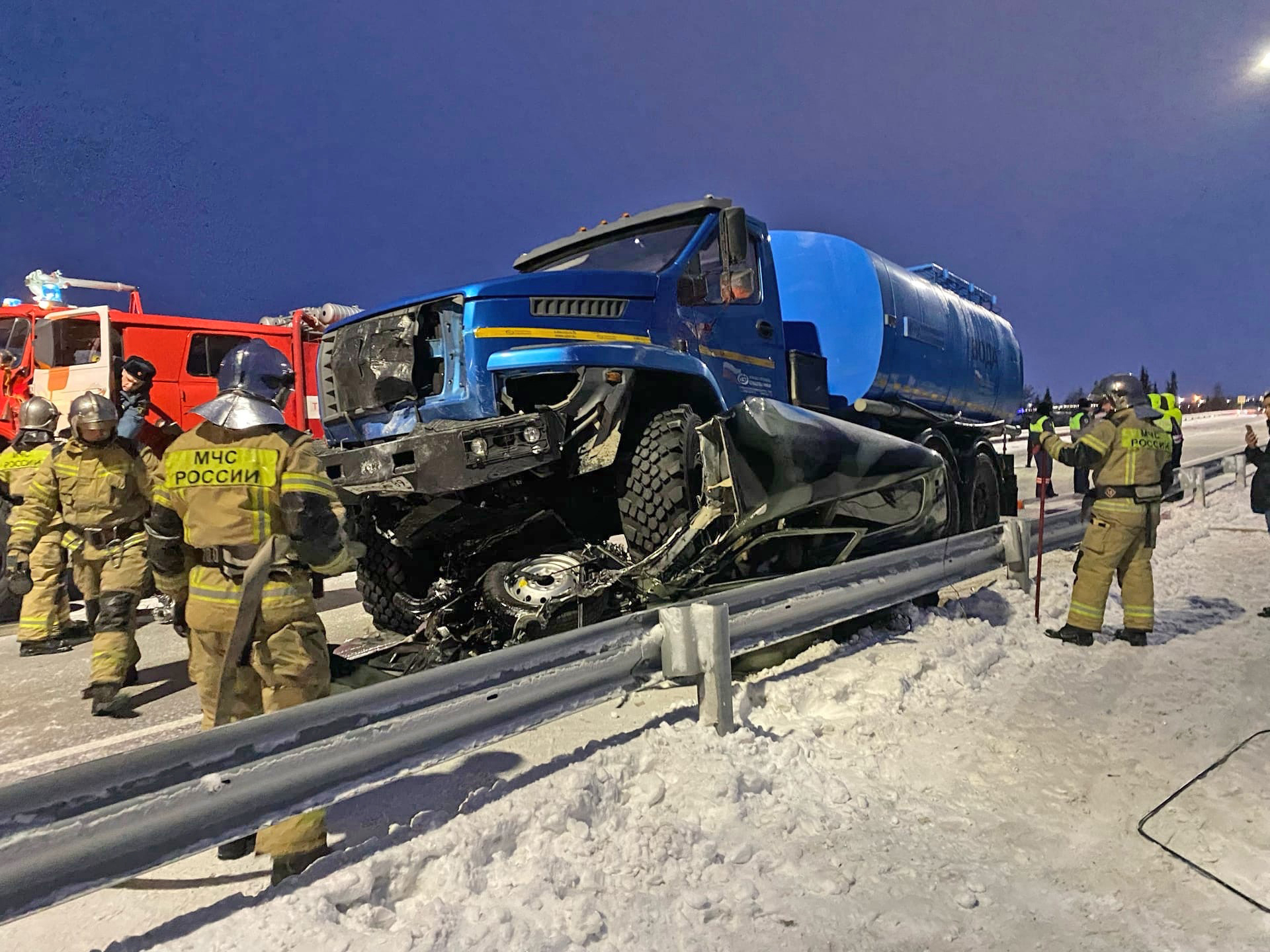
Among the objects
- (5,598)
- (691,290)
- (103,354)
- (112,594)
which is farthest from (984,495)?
(5,598)

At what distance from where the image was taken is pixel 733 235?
16.9 ft

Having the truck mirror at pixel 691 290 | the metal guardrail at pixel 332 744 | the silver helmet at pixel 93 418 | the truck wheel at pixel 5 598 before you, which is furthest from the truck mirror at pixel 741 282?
the truck wheel at pixel 5 598

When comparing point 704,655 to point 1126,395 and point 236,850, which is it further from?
point 1126,395

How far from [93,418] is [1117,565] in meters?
6.39

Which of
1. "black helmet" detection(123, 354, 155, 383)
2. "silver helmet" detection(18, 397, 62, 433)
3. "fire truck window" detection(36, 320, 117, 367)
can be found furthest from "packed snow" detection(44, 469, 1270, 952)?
"fire truck window" detection(36, 320, 117, 367)

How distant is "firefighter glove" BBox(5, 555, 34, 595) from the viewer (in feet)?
15.8

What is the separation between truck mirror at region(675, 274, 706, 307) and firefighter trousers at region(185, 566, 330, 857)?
305 centimetres

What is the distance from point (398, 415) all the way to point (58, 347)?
237 inches

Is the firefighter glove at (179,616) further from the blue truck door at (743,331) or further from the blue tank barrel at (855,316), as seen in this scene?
the blue tank barrel at (855,316)

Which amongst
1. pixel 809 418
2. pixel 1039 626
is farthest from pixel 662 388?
pixel 1039 626

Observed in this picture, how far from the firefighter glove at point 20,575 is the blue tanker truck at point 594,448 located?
2.06 m

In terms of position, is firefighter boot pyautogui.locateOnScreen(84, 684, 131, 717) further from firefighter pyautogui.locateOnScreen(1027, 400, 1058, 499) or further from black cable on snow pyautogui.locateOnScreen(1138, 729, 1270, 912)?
firefighter pyautogui.locateOnScreen(1027, 400, 1058, 499)

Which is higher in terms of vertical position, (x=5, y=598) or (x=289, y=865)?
(x=5, y=598)

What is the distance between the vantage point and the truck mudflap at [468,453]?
3.80 meters
